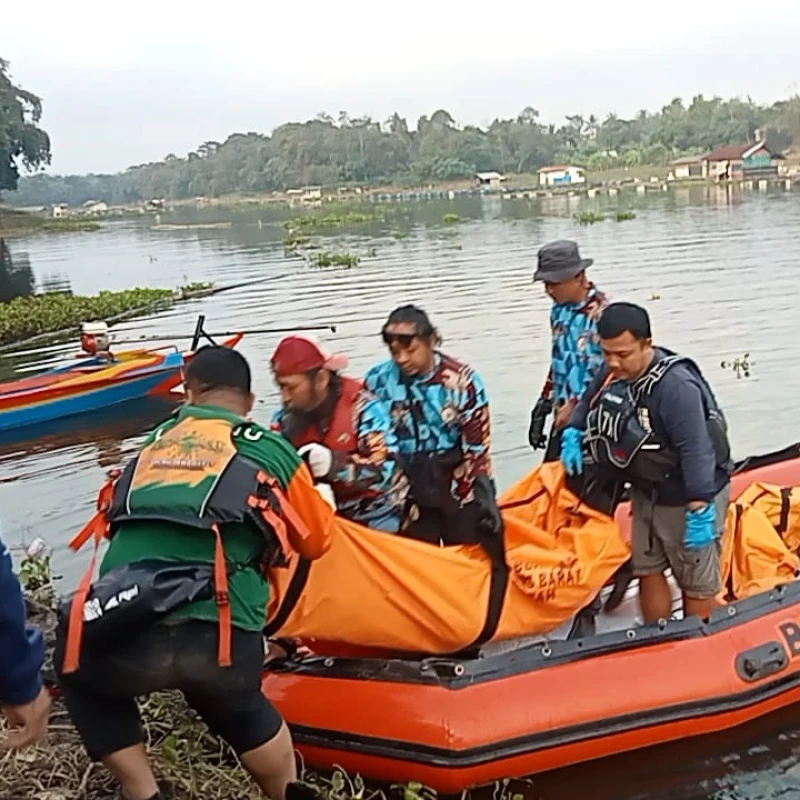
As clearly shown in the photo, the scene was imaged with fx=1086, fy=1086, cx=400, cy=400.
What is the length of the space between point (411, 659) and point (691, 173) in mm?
95805

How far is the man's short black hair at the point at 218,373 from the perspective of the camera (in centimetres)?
360

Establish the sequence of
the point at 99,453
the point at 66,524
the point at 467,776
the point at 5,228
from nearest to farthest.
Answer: the point at 467,776 < the point at 66,524 < the point at 99,453 < the point at 5,228

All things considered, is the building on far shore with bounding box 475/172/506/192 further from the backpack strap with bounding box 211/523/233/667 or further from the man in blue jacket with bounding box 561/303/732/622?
the backpack strap with bounding box 211/523/233/667

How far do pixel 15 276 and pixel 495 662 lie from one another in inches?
1369

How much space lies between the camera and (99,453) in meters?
12.1

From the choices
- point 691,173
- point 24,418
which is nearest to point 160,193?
point 691,173

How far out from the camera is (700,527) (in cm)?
490

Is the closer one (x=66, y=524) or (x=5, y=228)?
(x=66, y=524)

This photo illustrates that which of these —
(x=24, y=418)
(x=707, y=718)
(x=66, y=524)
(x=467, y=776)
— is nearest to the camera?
(x=467, y=776)

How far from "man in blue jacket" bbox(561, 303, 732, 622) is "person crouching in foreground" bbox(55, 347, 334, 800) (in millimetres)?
1855

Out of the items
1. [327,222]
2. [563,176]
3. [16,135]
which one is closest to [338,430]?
[327,222]

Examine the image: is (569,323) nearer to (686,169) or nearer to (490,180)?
(686,169)

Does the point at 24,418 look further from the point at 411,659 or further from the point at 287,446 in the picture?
the point at 287,446

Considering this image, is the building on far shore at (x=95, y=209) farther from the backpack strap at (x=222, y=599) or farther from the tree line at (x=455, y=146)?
the backpack strap at (x=222, y=599)
